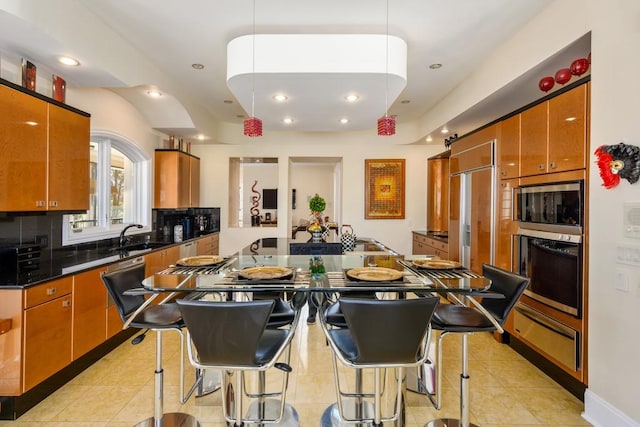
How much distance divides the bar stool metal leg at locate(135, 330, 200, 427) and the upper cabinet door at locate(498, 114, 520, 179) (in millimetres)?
3103

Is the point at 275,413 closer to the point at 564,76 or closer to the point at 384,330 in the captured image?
the point at 384,330

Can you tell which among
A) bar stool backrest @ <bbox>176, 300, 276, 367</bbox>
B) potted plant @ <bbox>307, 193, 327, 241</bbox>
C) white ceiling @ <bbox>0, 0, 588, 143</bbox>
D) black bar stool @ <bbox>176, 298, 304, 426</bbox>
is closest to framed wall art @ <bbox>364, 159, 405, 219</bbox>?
potted plant @ <bbox>307, 193, 327, 241</bbox>

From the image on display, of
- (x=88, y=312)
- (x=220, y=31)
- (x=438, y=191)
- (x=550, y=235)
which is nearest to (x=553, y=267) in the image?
(x=550, y=235)

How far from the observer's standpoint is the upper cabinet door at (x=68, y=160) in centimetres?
260

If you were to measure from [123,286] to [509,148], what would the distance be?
Answer: 3288 millimetres

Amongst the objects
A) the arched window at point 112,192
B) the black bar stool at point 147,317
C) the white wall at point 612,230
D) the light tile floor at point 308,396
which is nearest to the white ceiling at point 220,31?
the white wall at point 612,230

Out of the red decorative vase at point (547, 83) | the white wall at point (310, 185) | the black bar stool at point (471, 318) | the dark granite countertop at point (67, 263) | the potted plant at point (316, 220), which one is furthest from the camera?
the white wall at point (310, 185)

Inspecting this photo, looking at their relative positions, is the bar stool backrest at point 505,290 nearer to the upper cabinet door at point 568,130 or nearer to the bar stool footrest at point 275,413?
the upper cabinet door at point 568,130

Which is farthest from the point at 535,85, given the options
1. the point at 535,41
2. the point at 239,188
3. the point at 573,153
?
the point at 239,188

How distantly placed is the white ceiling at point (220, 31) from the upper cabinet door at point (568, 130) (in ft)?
1.45

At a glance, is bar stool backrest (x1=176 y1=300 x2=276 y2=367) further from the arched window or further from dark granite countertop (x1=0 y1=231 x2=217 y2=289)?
the arched window

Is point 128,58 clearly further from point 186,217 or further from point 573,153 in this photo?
point 573,153

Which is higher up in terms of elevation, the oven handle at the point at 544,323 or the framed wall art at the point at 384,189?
the framed wall art at the point at 384,189

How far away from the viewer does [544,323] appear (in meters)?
2.62
